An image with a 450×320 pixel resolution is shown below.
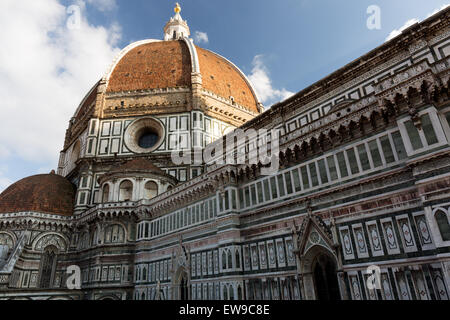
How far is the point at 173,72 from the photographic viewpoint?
46.4 metres

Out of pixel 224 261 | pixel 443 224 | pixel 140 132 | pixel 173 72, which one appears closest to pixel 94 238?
pixel 140 132

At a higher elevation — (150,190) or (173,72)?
(173,72)

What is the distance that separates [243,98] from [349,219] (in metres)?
37.0

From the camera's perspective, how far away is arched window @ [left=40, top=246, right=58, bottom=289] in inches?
1284

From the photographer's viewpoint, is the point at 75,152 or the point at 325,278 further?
the point at 75,152

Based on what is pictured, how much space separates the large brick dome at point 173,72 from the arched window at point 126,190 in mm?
17755

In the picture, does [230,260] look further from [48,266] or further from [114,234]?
[48,266]

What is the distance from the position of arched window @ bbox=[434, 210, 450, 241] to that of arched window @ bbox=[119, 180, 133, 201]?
28.3 m

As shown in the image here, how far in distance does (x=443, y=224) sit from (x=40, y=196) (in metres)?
40.7
